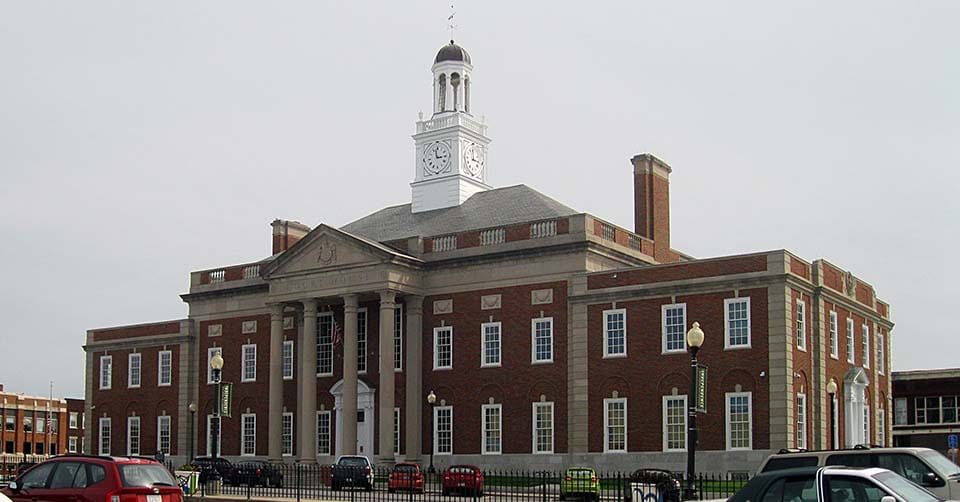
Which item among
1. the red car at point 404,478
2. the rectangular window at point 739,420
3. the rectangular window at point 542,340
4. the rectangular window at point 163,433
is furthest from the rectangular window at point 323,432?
the rectangular window at point 739,420

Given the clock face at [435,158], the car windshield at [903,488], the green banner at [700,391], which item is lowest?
the car windshield at [903,488]

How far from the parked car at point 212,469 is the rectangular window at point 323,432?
6710 millimetres

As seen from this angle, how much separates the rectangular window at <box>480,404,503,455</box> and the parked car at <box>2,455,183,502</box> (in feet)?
110

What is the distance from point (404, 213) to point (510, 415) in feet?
55.1

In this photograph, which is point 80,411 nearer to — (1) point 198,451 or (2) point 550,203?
(1) point 198,451

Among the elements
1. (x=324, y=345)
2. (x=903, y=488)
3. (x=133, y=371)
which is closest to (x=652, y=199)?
(x=324, y=345)

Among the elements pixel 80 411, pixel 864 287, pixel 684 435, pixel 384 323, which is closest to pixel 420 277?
pixel 384 323

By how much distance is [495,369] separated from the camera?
58.0 m

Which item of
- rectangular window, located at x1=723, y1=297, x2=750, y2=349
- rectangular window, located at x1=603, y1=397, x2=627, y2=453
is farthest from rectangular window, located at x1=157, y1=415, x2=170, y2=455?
rectangular window, located at x1=723, y1=297, x2=750, y2=349

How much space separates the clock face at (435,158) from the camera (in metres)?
69.7

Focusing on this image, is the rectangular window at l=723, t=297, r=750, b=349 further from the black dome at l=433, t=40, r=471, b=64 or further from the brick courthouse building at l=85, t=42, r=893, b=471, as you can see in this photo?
the black dome at l=433, t=40, r=471, b=64

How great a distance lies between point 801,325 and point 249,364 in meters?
30.5

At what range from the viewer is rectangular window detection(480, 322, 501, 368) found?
190 feet

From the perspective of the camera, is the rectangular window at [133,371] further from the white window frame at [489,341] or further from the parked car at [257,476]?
the white window frame at [489,341]
